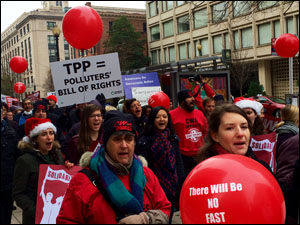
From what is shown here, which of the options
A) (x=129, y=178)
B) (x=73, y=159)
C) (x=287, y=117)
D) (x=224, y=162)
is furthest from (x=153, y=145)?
(x=224, y=162)

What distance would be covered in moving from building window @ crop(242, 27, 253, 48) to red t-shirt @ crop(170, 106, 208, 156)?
29732mm

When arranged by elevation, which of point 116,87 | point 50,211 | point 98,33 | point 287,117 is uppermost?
point 98,33

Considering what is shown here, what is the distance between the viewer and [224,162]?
4.72 ft

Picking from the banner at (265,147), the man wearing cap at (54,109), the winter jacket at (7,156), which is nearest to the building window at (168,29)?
the man wearing cap at (54,109)

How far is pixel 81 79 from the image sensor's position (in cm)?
530

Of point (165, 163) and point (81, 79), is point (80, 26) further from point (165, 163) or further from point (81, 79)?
point (165, 163)

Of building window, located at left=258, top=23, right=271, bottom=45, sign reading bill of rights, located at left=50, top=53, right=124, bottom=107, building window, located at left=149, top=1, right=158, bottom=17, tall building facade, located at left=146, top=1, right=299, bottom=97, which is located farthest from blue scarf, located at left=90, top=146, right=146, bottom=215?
building window, located at left=149, top=1, right=158, bottom=17

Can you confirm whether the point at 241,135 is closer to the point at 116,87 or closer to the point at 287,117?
the point at 287,117

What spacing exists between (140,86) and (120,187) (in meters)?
7.16

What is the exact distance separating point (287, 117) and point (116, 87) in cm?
245

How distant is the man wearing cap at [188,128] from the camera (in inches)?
220

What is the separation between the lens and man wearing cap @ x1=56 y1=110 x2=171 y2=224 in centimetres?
211

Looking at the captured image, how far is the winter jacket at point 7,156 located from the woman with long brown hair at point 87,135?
853 millimetres

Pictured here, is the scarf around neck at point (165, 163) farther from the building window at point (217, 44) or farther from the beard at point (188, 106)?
the building window at point (217, 44)
